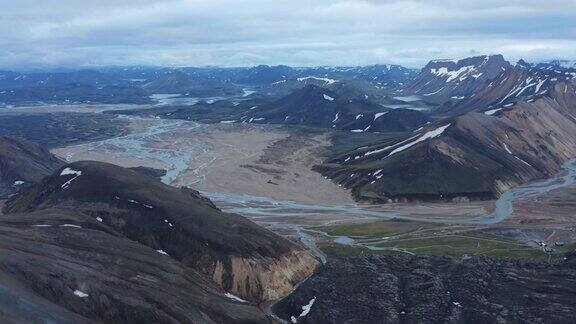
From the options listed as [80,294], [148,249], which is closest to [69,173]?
[148,249]

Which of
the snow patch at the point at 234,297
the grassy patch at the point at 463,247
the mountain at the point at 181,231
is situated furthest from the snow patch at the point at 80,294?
the grassy patch at the point at 463,247

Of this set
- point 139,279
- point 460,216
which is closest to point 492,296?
point 139,279

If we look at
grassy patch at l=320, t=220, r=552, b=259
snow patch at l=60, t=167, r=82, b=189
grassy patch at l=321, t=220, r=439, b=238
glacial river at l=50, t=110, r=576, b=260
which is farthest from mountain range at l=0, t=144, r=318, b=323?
glacial river at l=50, t=110, r=576, b=260

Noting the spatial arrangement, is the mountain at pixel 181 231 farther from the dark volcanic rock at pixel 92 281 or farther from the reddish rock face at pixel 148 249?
the dark volcanic rock at pixel 92 281

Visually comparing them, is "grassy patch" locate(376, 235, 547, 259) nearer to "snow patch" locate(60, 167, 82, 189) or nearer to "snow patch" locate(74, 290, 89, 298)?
"snow patch" locate(60, 167, 82, 189)

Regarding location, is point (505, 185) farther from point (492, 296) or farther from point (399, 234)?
point (492, 296)

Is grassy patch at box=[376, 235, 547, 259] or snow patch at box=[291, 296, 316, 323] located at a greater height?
snow patch at box=[291, 296, 316, 323]
